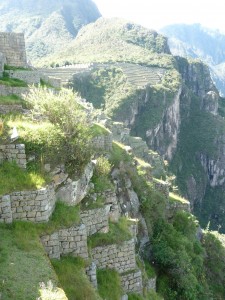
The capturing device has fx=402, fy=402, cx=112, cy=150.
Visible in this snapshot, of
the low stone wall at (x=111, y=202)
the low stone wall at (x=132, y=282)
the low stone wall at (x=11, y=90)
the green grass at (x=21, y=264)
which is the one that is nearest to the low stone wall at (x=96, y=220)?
the low stone wall at (x=111, y=202)

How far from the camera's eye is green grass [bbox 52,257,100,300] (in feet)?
25.7

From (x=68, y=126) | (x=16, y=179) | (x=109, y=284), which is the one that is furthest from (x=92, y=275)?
(x=68, y=126)

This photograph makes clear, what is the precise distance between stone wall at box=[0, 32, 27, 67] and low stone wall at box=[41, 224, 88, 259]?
48.0 ft

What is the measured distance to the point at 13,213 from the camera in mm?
8516

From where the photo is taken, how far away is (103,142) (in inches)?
638

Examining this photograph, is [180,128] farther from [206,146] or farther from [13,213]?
[13,213]

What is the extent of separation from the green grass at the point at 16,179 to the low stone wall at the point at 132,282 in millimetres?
3574

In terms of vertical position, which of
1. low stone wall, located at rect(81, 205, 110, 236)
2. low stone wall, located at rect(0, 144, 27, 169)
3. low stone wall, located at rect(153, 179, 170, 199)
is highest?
low stone wall, located at rect(0, 144, 27, 169)

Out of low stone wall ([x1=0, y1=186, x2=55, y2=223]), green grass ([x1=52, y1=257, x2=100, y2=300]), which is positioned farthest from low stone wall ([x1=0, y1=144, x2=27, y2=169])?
green grass ([x1=52, y1=257, x2=100, y2=300])

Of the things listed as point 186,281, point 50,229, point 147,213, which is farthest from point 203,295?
point 50,229

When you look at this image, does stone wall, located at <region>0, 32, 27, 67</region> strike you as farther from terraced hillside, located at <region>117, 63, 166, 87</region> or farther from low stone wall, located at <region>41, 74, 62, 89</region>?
terraced hillside, located at <region>117, 63, 166, 87</region>

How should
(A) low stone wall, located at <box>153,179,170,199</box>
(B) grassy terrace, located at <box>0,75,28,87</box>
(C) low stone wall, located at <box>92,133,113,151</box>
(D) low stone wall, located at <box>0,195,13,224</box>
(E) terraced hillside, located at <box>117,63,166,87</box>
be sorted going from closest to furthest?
(D) low stone wall, located at <box>0,195,13,224</box> → (C) low stone wall, located at <box>92,133,113,151</box> → (B) grassy terrace, located at <box>0,75,28,87</box> → (A) low stone wall, located at <box>153,179,170,199</box> → (E) terraced hillside, located at <box>117,63,166,87</box>

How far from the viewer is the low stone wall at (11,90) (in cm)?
1591

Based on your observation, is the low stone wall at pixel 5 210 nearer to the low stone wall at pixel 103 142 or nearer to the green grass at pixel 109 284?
the green grass at pixel 109 284
